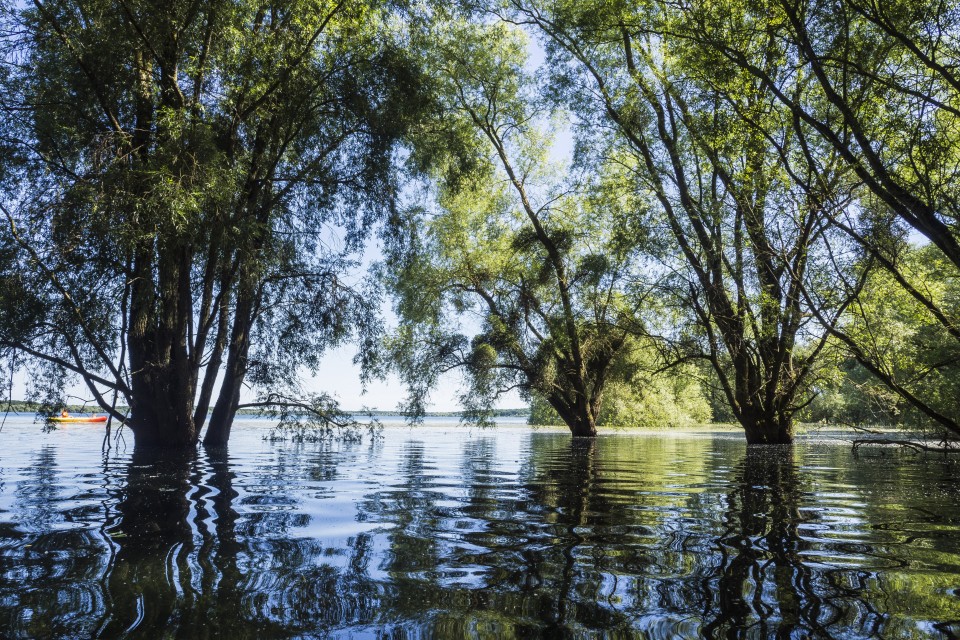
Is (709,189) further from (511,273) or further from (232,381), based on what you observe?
(232,381)

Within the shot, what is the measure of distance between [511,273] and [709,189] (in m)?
10.0

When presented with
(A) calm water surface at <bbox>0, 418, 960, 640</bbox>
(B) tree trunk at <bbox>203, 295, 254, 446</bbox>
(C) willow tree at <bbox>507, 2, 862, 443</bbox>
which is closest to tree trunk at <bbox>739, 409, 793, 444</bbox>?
(C) willow tree at <bbox>507, 2, 862, 443</bbox>

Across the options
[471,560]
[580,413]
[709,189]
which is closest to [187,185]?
[471,560]

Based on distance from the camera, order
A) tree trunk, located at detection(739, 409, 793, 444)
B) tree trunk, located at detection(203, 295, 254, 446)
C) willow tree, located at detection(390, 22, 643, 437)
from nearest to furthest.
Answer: tree trunk, located at detection(203, 295, 254, 446) < tree trunk, located at detection(739, 409, 793, 444) < willow tree, located at detection(390, 22, 643, 437)

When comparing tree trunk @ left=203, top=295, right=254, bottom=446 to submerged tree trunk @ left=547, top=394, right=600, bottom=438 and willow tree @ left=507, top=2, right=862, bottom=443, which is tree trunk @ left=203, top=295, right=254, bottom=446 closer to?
willow tree @ left=507, top=2, right=862, bottom=443

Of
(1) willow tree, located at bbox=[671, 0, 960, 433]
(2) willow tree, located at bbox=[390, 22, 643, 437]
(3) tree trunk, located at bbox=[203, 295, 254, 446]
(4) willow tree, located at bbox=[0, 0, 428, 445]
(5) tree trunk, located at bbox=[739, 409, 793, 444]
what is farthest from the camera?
(2) willow tree, located at bbox=[390, 22, 643, 437]

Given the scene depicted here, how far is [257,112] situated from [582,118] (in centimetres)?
1245

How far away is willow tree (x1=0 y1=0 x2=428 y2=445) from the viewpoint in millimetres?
10383

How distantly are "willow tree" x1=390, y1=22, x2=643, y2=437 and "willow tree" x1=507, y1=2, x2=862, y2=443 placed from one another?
289cm

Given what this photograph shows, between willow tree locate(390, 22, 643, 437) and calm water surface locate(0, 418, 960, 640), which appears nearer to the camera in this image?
calm water surface locate(0, 418, 960, 640)

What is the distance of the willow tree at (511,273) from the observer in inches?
965

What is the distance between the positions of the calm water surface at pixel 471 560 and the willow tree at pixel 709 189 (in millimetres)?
8461

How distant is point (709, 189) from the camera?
19.8 metres

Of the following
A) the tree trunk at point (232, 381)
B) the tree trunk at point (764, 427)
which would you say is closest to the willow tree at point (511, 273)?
the tree trunk at point (764, 427)
